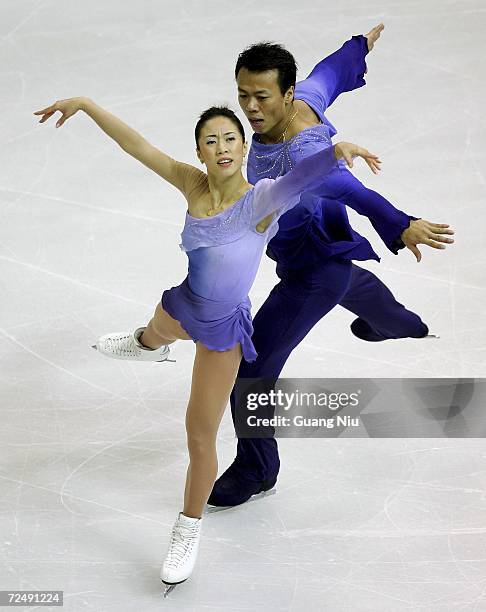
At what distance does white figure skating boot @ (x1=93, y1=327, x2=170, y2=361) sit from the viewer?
15.2 ft

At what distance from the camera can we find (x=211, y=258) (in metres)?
3.57

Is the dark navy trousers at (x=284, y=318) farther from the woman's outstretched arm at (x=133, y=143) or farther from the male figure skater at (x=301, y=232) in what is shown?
the woman's outstretched arm at (x=133, y=143)

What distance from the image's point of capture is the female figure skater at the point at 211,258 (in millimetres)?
3520

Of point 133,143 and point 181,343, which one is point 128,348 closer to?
point 181,343

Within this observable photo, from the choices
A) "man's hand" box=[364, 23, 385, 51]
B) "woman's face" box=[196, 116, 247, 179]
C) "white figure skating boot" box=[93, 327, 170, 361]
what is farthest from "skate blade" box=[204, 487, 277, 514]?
"man's hand" box=[364, 23, 385, 51]

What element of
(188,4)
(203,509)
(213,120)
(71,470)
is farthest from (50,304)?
(188,4)

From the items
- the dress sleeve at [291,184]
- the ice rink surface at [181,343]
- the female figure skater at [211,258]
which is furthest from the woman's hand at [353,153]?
the ice rink surface at [181,343]

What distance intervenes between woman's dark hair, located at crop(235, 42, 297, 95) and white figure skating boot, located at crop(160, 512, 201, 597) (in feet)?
4.56

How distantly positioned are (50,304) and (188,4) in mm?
3476

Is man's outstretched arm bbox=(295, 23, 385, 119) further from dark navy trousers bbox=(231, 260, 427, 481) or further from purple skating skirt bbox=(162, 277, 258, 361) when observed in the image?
purple skating skirt bbox=(162, 277, 258, 361)

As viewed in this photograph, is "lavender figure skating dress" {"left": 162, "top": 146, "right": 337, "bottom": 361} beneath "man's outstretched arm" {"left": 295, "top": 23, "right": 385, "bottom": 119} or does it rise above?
beneath

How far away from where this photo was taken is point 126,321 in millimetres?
5113

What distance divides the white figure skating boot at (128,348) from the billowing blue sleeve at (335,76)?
3.84 feet

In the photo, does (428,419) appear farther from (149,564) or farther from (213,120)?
(213,120)
